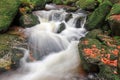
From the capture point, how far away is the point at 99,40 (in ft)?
28.5

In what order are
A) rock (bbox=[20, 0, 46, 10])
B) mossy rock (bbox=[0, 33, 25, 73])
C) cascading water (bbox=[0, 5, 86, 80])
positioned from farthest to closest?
rock (bbox=[20, 0, 46, 10])
cascading water (bbox=[0, 5, 86, 80])
mossy rock (bbox=[0, 33, 25, 73])

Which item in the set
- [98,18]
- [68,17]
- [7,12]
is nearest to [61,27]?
[68,17]

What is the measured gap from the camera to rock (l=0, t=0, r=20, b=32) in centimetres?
935

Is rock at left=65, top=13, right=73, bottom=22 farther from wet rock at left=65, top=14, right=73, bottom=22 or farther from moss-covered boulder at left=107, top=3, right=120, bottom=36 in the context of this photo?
moss-covered boulder at left=107, top=3, right=120, bottom=36

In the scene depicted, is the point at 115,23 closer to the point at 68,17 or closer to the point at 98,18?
the point at 98,18

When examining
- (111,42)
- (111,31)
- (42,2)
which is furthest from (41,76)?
(42,2)

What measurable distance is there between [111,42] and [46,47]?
2.85m

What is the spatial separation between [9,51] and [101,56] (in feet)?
11.7

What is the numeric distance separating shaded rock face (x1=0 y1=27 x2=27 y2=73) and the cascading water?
0.26 meters

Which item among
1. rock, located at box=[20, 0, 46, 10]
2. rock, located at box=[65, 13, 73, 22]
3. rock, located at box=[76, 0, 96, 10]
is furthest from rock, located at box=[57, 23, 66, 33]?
rock, located at box=[76, 0, 96, 10]

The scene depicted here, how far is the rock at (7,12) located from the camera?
935 cm

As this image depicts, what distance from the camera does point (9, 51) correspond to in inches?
309

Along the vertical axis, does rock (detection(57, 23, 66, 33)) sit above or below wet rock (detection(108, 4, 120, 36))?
below

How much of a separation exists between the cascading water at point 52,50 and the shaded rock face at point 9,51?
0.84 feet
